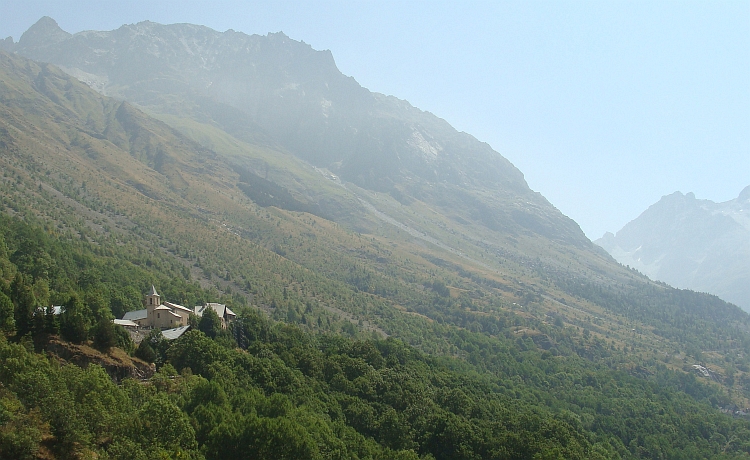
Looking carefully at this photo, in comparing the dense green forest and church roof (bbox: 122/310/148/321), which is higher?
the dense green forest

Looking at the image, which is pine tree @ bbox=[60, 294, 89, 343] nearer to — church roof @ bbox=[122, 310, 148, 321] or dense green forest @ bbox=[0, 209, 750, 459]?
dense green forest @ bbox=[0, 209, 750, 459]

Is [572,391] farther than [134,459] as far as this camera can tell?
Yes

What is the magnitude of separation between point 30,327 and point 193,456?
23.9m

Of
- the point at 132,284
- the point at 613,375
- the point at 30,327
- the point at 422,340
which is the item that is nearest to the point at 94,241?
the point at 132,284

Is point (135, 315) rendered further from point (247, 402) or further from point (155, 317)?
point (247, 402)

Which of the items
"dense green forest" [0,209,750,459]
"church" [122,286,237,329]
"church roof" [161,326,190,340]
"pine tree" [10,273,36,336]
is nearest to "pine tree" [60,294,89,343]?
"dense green forest" [0,209,750,459]

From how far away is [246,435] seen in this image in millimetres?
52188

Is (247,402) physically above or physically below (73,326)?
below

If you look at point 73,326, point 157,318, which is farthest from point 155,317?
point 73,326

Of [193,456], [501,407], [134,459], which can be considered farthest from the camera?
[501,407]

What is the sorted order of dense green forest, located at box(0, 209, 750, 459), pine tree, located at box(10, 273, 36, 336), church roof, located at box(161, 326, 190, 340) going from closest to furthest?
dense green forest, located at box(0, 209, 750, 459) < pine tree, located at box(10, 273, 36, 336) < church roof, located at box(161, 326, 190, 340)

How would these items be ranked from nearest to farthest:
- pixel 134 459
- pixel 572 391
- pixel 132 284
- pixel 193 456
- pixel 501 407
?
pixel 134 459 < pixel 193 456 < pixel 501 407 < pixel 132 284 < pixel 572 391

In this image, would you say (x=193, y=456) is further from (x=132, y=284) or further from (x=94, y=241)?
(x=94, y=241)

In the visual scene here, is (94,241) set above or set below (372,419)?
below
